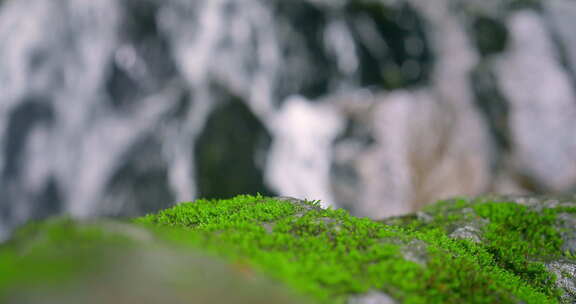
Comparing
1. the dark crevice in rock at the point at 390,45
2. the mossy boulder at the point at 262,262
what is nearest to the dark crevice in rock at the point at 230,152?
the dark crevice in rock at the point at 390,45

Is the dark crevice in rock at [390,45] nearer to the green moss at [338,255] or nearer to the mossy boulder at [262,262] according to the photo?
the mossy boulder at [262,262]

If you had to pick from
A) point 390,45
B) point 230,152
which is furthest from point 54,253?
point 390,45

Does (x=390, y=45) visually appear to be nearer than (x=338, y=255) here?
No

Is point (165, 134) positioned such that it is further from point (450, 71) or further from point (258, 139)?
point (450, 71)

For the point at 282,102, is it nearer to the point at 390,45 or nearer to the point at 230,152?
the point at 230,152

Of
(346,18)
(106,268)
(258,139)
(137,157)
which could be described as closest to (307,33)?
(346,18)

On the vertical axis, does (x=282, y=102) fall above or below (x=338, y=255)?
above

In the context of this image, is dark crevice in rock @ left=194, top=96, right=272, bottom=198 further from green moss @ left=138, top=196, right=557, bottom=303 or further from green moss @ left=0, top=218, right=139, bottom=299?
green moss @ left=0, top=218, right=139, bottom=299
